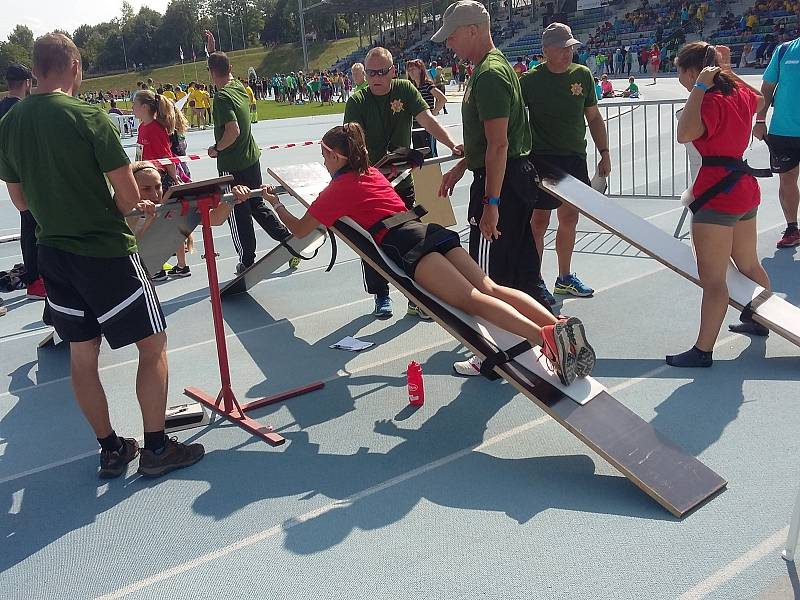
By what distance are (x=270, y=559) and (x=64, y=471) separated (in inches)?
61.2

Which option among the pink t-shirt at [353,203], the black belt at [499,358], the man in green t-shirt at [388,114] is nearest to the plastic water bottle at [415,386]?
the black belt at [499,358]

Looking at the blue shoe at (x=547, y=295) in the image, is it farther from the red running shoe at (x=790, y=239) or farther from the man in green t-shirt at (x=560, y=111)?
the red running shoe at (x=790, y=239)

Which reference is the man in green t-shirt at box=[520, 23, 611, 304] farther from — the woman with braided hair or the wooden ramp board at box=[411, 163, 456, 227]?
the wooden ramp board at box=[411, 163, 456, 227]

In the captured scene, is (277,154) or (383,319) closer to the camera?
(383,319)

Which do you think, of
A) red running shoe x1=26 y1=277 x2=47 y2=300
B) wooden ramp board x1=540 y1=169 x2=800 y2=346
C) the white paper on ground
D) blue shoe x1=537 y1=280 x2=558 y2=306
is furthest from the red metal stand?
red running shoe x1=26 y1=277 x2=47 y2=300

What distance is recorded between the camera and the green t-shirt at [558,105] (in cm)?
559

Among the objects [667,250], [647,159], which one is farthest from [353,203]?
[647,159]

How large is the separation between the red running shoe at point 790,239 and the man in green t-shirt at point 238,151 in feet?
15.1

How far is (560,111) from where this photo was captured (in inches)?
221

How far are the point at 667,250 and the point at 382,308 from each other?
2.26m

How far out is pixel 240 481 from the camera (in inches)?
143

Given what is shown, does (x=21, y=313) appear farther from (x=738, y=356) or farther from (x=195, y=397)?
(x=738, y=356)

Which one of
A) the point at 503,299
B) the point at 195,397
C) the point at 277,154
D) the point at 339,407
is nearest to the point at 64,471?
the point at 195,397

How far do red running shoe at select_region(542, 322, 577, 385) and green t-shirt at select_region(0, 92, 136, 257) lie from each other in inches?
81.4
